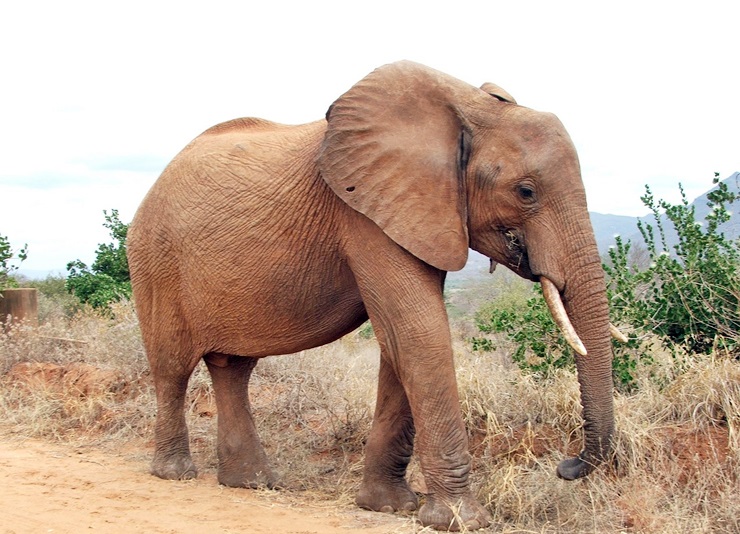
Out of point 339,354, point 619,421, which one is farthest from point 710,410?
point 339,354

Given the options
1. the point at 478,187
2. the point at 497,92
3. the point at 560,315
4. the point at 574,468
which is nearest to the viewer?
the point at 560,315

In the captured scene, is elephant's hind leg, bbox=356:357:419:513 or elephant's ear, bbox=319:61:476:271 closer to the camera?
elephant's ear, bbox=319:61:476:271

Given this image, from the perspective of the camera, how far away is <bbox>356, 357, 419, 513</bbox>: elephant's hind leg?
5762 mm

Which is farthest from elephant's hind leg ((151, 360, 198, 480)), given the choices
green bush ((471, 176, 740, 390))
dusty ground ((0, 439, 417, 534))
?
green bush ((471, 176, 740, 390))

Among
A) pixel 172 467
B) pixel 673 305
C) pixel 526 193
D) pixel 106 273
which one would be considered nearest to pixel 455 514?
pixel 526 193

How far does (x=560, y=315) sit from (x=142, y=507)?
9.96ft

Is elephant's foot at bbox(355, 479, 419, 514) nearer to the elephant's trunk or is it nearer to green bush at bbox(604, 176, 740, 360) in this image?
the elephant's trunk

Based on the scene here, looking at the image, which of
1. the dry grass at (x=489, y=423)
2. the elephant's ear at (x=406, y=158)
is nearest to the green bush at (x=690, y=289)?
the dry grass at (x=489, y=423)

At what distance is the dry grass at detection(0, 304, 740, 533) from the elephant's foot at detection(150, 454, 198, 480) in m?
0.69

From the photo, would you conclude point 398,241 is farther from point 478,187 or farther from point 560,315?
point 560,315

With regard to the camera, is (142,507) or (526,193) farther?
(142,507)

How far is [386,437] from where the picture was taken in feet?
19.2

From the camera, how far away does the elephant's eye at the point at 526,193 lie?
4.92 m

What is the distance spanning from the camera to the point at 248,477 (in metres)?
6.51
